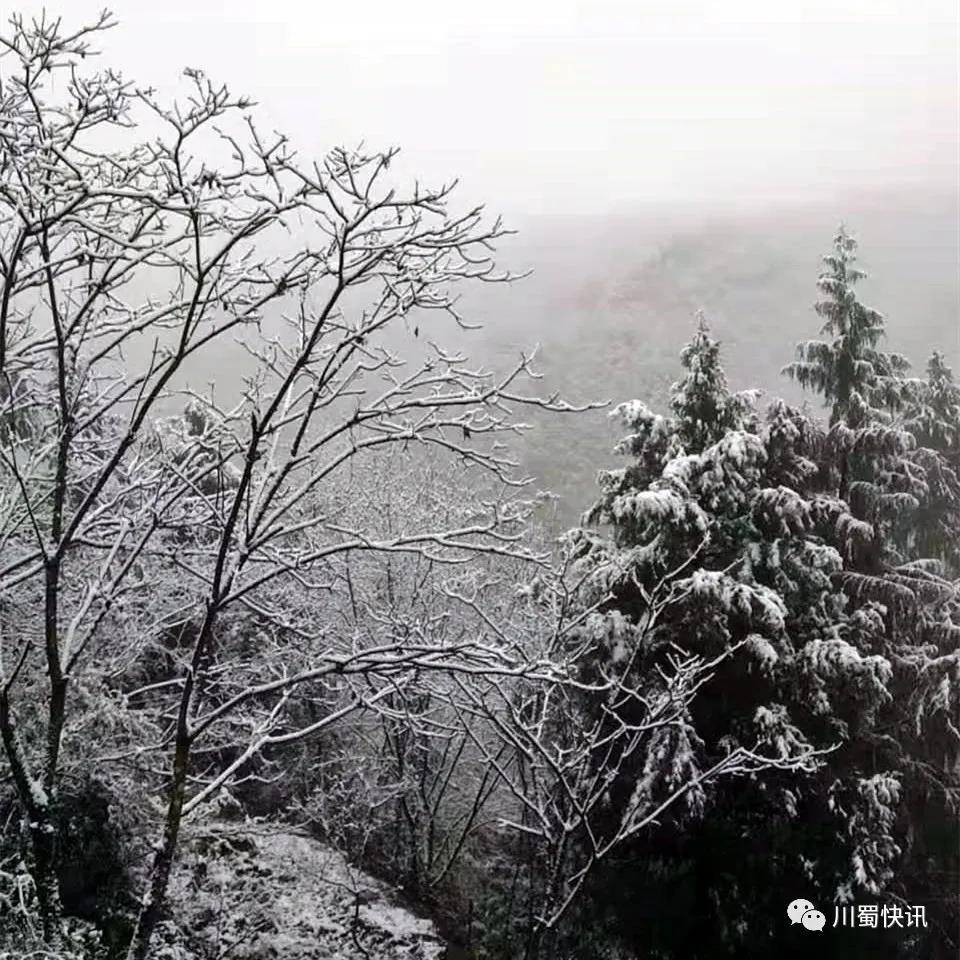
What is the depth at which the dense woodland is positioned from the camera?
4469 mm

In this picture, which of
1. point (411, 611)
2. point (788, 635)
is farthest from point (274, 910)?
point (788, 635)

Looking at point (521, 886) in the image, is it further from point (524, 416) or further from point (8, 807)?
point (524, 416)

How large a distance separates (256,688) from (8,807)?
178 inches

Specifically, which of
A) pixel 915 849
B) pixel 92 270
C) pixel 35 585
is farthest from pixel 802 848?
pixel 92 270

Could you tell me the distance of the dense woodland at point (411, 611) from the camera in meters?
4.47

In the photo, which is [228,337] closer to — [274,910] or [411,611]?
[274,910]

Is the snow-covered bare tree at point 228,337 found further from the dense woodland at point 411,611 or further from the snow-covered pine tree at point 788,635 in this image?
the snow-covered pine tree at point 788,635

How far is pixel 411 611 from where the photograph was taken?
1357cm

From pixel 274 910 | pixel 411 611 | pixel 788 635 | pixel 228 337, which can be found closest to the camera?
pixel 228 337

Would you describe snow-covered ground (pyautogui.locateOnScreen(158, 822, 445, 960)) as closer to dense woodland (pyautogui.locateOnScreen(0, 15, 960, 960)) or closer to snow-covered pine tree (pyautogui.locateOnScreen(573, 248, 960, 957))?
dense woodland (pyautogui.locateOnScreen(0, 15, 960, 960))

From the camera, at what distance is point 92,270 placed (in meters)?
5.25

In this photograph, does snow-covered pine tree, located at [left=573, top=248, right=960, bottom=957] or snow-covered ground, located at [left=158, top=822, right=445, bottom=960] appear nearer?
snow-covered ground, located at [left=158, top=822, right=445, bottom=960]

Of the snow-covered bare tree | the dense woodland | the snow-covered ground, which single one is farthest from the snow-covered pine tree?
the snow-covered bare tree

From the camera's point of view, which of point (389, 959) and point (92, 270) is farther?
point (389, 959)
